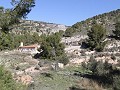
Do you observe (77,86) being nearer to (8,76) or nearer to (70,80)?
(70,80)

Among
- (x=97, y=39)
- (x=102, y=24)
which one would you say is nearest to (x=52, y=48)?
(x=97, y=39)

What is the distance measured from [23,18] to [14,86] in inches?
143

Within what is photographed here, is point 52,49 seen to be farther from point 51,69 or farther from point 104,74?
point 104,74

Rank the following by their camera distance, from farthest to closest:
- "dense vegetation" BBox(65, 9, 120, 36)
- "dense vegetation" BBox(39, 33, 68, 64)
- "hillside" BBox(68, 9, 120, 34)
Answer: "hillside" BBox(68, 9, 120, 34), "dense vegetation" BBox(65, 9, 120, 36), "dense vegetation" BBox(39, 33, 68, 64)

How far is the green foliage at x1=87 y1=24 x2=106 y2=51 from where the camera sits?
210 ft

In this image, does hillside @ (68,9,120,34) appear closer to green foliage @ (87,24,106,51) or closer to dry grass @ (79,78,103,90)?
green foliage @ (87,24,106,51)

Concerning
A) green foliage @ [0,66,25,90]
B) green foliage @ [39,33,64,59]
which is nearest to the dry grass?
green foliage @ [0,66,25,90]

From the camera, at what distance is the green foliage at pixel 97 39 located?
210 feet

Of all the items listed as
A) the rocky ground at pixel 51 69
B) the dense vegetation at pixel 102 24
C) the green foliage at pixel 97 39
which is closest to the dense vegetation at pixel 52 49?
the rocky ground at pixel 51 69

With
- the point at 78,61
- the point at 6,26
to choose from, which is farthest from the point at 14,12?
the point at 78,61

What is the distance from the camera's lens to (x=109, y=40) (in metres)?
68.6

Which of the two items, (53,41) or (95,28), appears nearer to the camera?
(53,41)

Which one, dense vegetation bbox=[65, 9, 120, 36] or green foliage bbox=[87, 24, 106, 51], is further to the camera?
dense vegetation bbox=[65, 9, 120, 36]

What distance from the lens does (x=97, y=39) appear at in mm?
64688
